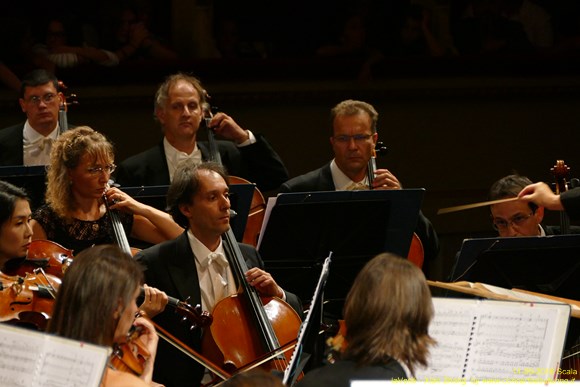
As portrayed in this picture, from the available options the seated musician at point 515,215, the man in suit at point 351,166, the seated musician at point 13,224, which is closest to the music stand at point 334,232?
the seated musician at point 515,215

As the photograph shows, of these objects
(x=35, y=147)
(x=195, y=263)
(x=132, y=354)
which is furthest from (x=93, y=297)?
(x=35, y=147)

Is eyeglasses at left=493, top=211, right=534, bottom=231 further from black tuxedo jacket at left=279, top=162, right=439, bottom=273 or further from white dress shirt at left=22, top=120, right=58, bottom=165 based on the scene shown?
white dress shirt at left=22, top=120, right=58, bottom=165

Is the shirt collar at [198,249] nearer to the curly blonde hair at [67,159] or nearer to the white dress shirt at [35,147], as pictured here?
the curly blonde hair at [67,159]

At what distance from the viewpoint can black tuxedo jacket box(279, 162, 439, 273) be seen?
5.01 metres

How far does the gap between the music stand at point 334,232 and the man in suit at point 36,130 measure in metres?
1.41

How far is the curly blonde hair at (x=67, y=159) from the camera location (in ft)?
14.3

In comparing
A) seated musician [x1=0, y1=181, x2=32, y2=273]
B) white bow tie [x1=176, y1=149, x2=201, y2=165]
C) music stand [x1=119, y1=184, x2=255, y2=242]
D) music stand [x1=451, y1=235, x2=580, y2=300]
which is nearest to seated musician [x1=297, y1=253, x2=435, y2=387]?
music stand [x1=451, y1=235, x2=580, y2=300]

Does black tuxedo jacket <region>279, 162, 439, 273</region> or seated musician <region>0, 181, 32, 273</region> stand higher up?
black tuxedo jacket <region>279, 162, 439, 273</region>

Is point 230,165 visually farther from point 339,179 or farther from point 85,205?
point 85,205

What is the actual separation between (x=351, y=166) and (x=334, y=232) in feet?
2.63

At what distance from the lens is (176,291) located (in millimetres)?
4121

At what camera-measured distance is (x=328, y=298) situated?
446 cm

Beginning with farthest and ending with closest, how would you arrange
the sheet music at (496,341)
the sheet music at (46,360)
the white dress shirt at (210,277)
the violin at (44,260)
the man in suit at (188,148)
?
the man in suit at (188,148) → the white dress shirt at (210,277) → the violin at (44,260) → the sheet music at (496,341) → the sheet music at (46,360)

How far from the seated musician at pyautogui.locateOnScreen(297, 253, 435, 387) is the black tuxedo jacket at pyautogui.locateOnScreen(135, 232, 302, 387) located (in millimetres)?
1383
